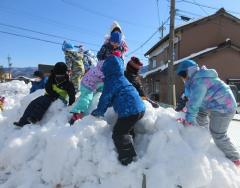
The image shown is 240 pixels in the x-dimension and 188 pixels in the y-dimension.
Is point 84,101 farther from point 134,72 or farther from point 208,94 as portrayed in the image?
point 208,94

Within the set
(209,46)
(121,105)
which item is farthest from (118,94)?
(209,46)

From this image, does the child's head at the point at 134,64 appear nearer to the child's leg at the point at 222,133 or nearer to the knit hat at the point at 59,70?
the knit hat at the point at 59,70

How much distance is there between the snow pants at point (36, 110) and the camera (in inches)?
210

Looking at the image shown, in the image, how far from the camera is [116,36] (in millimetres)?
5121

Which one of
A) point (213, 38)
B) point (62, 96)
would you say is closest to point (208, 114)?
point (62, 96)

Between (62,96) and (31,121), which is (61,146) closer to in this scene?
(31,121)

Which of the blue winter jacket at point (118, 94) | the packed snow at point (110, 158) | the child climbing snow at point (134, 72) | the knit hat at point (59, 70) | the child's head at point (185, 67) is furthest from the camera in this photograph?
the child climbing snow at point (134, 72)

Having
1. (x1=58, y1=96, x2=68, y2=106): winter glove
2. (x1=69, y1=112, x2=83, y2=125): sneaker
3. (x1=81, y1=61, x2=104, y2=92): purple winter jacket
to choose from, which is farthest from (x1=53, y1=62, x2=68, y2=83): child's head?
(x1=69, y1=112, x2=83, y2=125): sneaker

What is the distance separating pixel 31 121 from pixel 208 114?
2747mm

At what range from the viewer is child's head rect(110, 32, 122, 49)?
513 centimetres

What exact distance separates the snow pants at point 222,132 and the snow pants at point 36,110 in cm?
268

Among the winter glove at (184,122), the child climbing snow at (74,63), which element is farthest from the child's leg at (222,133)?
the child climbing snow at (74,63)

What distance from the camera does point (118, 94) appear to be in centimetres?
423

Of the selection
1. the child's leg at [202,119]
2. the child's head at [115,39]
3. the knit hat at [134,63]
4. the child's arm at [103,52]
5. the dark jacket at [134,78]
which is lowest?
the child's leg at [202,119]
